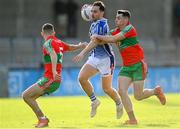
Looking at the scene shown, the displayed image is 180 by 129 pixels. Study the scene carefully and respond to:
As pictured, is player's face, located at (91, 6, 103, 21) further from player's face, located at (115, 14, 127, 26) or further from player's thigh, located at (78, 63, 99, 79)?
player's thigh, located at (78, 63, 99, 79)

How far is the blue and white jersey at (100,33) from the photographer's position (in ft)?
49.7

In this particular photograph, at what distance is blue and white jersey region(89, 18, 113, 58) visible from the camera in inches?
596

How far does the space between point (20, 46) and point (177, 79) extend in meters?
9.20

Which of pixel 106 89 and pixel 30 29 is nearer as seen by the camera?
pixel 106 89

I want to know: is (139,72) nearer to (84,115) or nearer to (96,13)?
(96,13)

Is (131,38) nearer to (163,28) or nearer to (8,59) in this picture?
(8,59)

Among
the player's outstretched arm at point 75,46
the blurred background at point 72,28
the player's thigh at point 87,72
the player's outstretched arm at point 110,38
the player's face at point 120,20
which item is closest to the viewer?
the player's outstretched arm at point 110,38

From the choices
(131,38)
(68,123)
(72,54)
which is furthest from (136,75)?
(72,54)

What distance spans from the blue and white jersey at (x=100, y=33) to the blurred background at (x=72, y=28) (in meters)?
15.4

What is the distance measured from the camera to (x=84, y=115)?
17672 mm

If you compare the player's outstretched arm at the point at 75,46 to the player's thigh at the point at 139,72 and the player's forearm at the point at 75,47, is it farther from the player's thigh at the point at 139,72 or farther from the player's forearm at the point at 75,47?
the player's thigh at the point at 139,72

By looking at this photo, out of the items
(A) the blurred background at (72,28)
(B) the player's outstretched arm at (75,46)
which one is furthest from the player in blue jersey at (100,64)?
(A) the blurred background at (72,28)

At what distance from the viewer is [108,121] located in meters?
15.7

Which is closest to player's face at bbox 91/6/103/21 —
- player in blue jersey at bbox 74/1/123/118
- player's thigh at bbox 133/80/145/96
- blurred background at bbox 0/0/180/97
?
player in blue jersey at bbox 74/1/123/118
